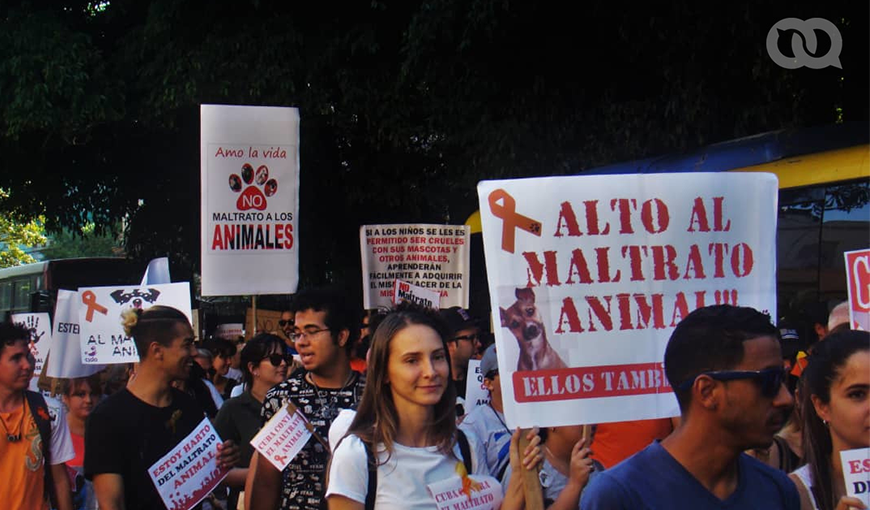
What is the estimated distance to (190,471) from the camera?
513 cm

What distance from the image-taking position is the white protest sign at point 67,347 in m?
8.89

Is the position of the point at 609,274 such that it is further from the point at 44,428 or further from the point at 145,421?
the point at 44,428

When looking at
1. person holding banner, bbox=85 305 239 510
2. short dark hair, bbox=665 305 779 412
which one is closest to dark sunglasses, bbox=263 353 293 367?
person holding banner, bbox=85 305 239 510

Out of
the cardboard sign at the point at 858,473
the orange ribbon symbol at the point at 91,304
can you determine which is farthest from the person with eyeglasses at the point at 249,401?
the cardboard sign at the point at 858,473

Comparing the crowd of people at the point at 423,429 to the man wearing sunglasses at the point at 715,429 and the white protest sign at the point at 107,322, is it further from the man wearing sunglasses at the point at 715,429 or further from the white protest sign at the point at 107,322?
the white protest sign at the point at 107,322

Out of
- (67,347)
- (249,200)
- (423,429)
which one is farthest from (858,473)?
(67,347)

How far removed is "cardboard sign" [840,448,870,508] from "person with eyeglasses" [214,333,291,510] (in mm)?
3234

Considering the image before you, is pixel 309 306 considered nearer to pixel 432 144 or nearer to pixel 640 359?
pixel 640 359

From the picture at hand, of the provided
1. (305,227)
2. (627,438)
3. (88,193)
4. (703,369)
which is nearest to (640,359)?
(703,369)

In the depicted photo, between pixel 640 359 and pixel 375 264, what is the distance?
641 cm

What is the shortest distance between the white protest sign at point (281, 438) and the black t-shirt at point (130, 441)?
1.68ft

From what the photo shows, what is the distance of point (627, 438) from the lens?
17.9 ft

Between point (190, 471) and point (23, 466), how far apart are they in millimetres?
974

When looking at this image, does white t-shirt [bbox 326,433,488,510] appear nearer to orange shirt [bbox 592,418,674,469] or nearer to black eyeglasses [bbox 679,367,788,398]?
black eyeglasses [bbox 679,367,788,398]
